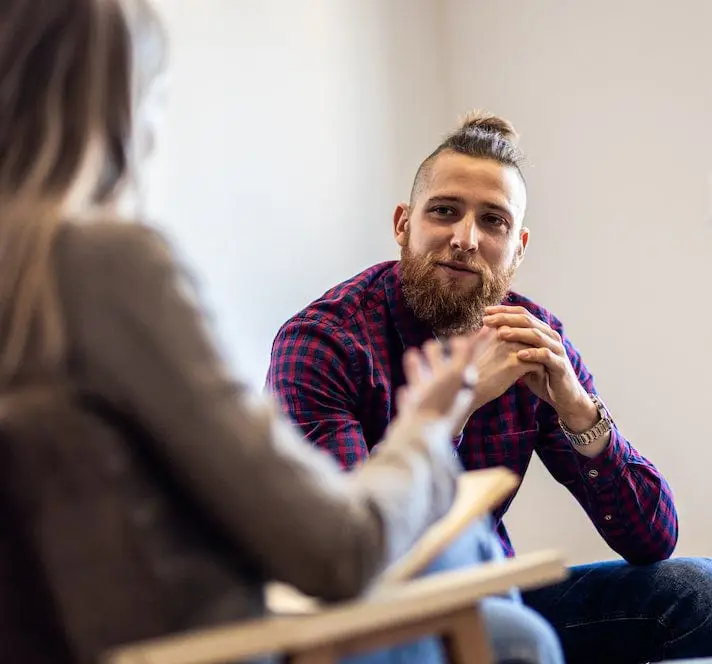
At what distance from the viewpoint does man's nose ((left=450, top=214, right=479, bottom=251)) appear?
1739 mm

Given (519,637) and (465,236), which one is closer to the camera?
(519,637)

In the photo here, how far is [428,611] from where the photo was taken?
2.09 ft

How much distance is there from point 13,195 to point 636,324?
1921 millimetres

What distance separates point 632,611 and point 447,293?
0.61 metres

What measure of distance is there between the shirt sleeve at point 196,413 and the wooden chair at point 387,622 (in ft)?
0.10

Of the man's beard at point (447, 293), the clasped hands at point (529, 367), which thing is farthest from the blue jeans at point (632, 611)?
the man's beard at point (447, 293)

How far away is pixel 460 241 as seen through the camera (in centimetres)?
174

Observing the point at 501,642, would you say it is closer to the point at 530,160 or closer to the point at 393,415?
the point at 393,415

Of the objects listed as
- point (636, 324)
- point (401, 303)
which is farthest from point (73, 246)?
point (636, 324)

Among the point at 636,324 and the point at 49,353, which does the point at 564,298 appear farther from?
the point at 49,353

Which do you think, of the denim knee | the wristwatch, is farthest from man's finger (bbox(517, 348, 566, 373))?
the denim knee

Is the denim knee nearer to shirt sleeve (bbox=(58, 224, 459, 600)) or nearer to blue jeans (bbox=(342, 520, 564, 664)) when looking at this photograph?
blue jeans (bbox=(342, 520, 564, 664))

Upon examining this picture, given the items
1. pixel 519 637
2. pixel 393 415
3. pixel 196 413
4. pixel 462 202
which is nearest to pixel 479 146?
pixel 462 202

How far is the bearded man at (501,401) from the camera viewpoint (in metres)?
1.49
